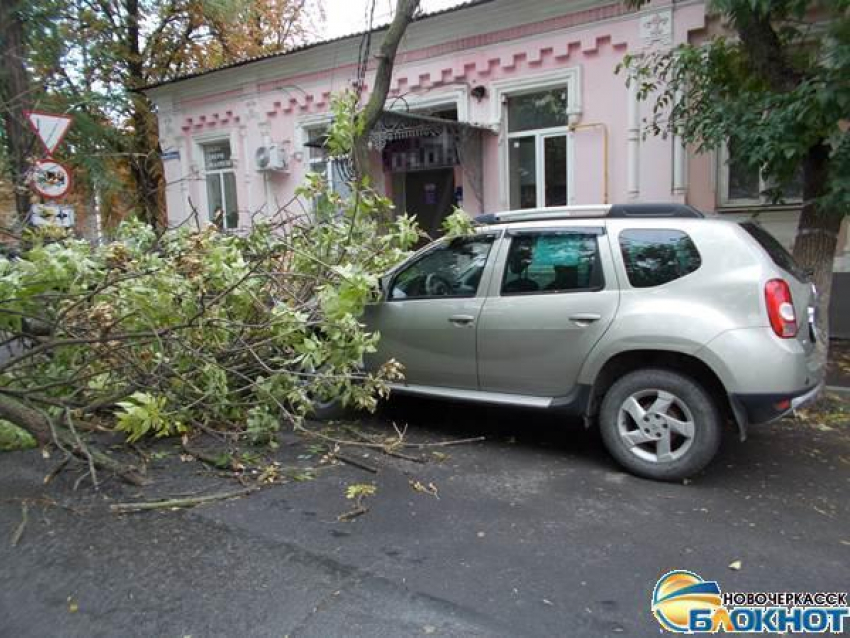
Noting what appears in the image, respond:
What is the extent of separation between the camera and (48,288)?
14.7 ft

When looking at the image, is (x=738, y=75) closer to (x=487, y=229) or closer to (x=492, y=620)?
(x=487, y=229)

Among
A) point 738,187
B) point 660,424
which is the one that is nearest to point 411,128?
point 738,187

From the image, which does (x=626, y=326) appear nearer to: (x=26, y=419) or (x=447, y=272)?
(x=447, y=272)

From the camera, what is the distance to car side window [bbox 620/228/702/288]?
4.25 m

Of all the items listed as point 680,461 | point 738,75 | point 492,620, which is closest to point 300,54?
point 738,75

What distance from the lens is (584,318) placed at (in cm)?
445

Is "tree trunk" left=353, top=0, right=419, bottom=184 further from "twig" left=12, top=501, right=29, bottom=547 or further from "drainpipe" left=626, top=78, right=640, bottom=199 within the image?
"twig" left=12, top=501, right=29, bottom=547

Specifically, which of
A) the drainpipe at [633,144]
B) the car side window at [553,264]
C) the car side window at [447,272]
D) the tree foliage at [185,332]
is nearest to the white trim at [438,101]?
the drainpipe at [633,144]

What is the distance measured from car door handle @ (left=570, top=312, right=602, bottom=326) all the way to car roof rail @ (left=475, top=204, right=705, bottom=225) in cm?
77

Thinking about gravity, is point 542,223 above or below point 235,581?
above

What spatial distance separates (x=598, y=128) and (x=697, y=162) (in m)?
1.47

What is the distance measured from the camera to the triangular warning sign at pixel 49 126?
7527 mm

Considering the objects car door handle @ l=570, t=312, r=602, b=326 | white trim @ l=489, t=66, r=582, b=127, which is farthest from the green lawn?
white trim @ l=489, t=66, r=582, b=127
